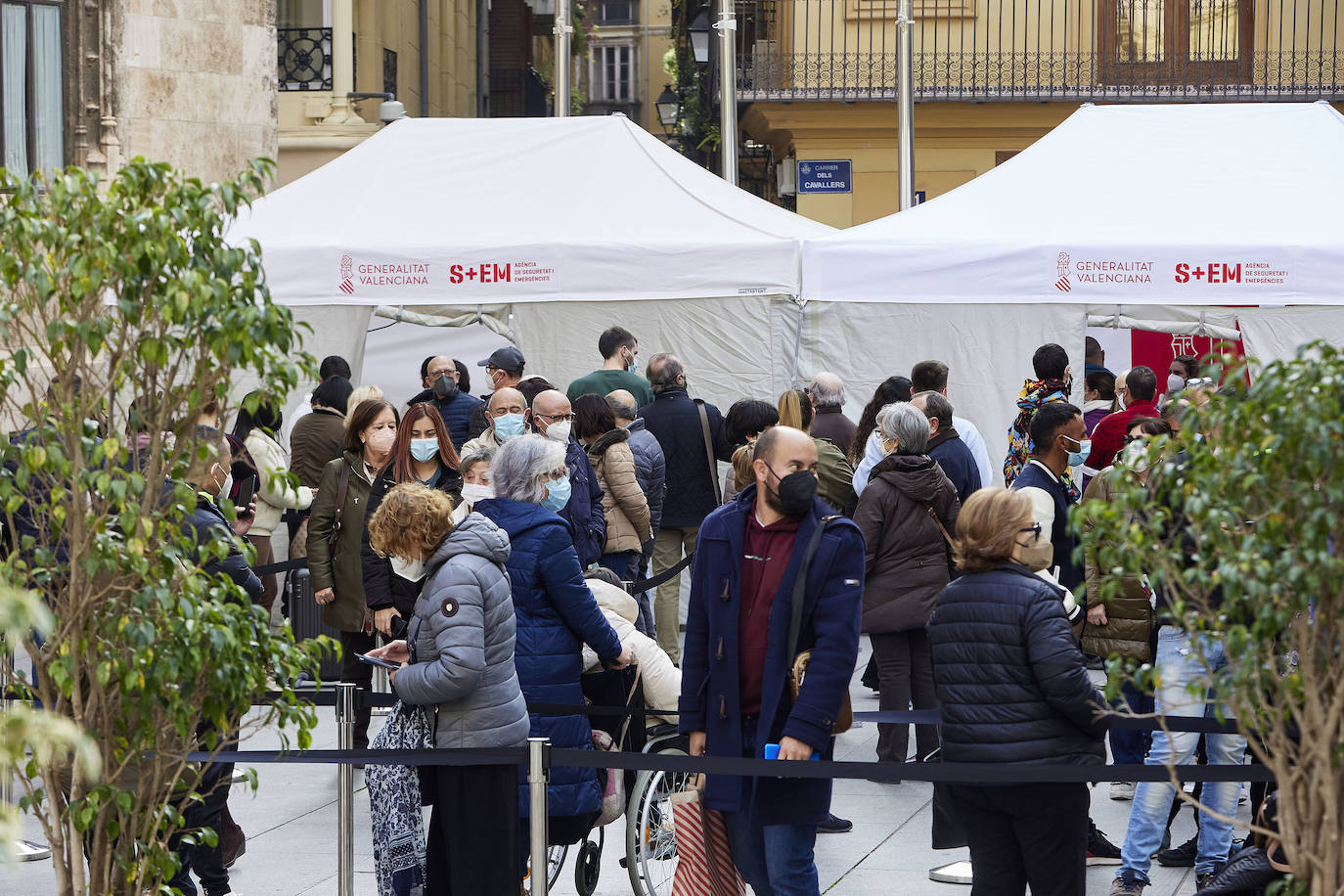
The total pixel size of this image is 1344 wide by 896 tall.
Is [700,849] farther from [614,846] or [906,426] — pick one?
[906,426]

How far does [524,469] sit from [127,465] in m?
1.78

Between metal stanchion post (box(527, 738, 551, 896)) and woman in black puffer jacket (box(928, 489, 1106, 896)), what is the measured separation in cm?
124

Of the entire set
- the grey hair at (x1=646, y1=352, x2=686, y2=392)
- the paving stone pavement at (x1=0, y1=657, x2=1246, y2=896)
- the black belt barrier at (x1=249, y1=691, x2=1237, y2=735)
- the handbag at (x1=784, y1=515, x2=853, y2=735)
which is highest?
the grey hair at (x1=646, y1=352, x2=686, y2=392)

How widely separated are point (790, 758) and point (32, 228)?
2589 mm

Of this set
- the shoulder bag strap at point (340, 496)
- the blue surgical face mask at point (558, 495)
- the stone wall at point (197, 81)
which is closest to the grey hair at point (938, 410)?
the blue surgical face mask at point (558, 495)

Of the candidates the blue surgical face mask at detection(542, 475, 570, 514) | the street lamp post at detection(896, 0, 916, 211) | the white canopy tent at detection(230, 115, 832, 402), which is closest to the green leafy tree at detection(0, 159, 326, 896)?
the blue surgical face mask at detection(542, 475, 570, 514)

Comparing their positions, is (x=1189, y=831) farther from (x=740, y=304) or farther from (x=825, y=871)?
(x=740, y=304)

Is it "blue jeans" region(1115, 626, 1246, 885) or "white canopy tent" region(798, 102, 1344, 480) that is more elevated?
"white canopy tent" region(798, 102, 1344, 480)

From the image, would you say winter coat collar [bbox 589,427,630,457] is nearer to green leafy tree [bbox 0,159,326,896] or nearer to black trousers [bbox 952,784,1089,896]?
black trousers [bbox 952,784,1089,896]

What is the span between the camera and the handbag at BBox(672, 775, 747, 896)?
533 cm

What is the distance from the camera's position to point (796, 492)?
506cm

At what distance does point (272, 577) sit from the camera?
1119 centimetres

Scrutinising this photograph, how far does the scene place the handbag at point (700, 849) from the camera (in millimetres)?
5328

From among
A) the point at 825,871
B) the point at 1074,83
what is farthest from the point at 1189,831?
the point at 1074,83
